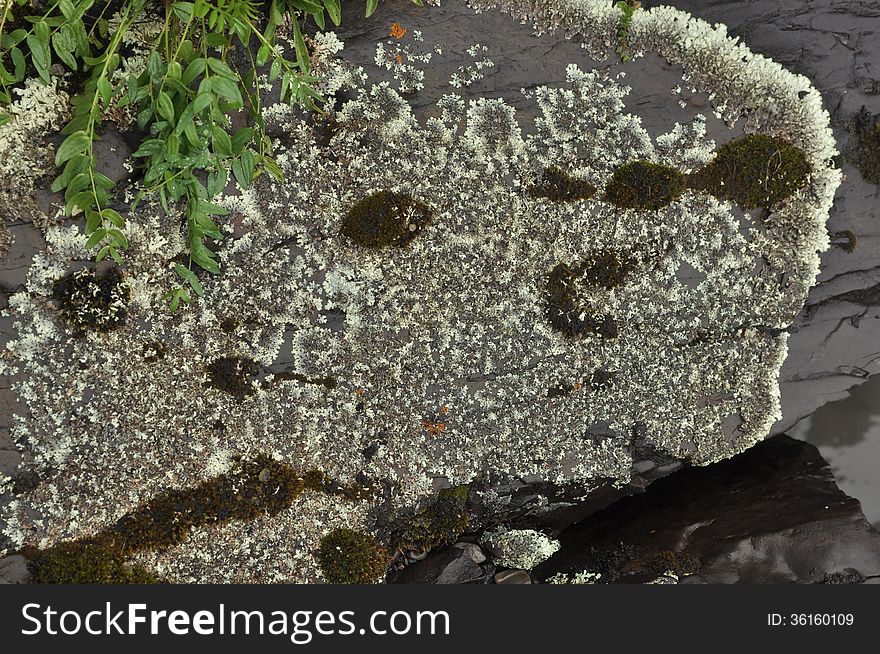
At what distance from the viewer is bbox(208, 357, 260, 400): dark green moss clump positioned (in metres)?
3.32

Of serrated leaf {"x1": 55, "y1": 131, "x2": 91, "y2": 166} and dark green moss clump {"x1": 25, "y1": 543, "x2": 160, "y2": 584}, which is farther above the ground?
serrated leaf {"x1": 55, "y1": 131, "x2": 91, "y2": 166}

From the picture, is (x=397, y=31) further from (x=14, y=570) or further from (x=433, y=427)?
(x=14, y=570)

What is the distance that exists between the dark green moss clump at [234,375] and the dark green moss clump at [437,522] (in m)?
1.13

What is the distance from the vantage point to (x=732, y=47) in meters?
3.38

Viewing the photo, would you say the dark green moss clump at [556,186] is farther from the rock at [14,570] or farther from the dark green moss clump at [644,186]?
the rock at [14,570]

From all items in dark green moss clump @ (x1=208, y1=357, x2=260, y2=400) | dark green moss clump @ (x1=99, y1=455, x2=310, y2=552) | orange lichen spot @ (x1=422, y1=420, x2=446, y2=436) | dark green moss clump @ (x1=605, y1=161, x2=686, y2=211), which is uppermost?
dark green moss clump @ (x1=605, y1=161, x2=686, y2=211)

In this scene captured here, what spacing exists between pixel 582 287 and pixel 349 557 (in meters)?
1.93

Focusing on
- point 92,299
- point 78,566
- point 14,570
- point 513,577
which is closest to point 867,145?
point 513,577

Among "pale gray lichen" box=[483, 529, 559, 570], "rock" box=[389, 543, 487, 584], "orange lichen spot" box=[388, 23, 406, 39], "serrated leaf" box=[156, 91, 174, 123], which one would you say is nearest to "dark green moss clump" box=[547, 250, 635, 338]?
"pale gray lichen" box=[483, 529, 559, 570]

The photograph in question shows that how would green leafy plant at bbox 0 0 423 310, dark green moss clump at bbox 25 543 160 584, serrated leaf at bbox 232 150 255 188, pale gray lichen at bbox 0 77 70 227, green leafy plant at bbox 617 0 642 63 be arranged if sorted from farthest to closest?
green leafy plant at bbox 617 0 642 63 → dark green moss clump at bbox 25 543 160 584 → pale gray lichen at bbox 0 77 70 227 → serrated leaf at bbox 232 150 255 188 → green leafy plant at bbox 0 0 423 310

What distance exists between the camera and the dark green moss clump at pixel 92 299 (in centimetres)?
322

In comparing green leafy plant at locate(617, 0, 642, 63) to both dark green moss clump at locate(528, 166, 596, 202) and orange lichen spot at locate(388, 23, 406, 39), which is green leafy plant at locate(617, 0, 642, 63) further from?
orange lichen spot at locate(388, 23, 406, 39)

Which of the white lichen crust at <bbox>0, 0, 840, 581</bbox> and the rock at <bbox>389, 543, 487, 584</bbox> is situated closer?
the white lichen crust at <bbox>0, 0, 840, 581</bbox>

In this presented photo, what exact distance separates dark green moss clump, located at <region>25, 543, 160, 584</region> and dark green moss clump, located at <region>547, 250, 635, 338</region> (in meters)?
2.61
